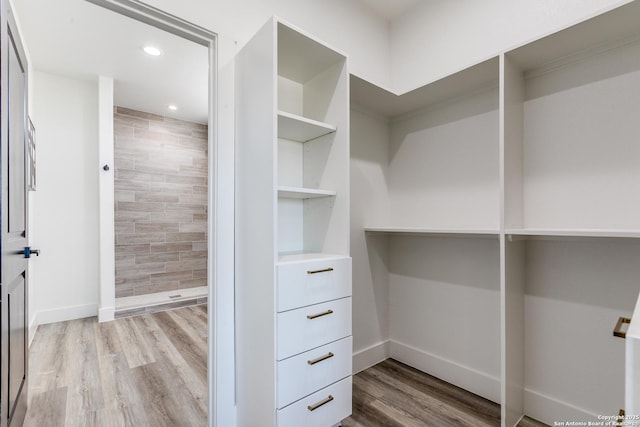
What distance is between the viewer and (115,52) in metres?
2.79

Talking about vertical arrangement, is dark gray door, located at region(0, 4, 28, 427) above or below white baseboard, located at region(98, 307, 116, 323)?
above

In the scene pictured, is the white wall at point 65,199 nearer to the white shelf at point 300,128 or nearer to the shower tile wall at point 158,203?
the shower tile wall at point 158,203

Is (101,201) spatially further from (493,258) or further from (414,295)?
(493,258)

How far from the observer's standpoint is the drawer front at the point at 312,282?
1.29 m

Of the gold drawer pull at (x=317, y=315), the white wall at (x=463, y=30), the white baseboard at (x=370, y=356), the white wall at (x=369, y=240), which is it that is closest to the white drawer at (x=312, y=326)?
the gold drawer pull at (x=317, y=315)

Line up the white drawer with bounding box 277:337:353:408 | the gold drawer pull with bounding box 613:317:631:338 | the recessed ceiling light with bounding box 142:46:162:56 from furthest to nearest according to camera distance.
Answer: the recessed ceiling light with bounding box 142:46:162:56 < the white drawer with bounding box 277:337:353:408 < the gold drawer pull with bounding box 613:317:631:338

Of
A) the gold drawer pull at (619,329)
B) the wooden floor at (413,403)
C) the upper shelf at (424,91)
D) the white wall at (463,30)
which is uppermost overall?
the white wall at (463,30)

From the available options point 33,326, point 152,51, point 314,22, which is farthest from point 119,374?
point 314,22

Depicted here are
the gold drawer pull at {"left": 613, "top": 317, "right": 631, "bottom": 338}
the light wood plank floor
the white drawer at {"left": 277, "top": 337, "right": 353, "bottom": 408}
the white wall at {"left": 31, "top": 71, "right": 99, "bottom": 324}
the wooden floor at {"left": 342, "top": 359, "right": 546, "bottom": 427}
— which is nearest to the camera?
the gold drawer pull at {"left": 613, "top": 317, "right": 631, "bottom": 338}

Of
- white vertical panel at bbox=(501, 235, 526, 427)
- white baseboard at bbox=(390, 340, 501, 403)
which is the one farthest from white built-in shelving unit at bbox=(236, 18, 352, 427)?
white baseboard at bbox=(390, 340, 501, 403)

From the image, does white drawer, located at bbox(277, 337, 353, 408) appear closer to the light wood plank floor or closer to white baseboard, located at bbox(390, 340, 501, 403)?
the light wood plank floor

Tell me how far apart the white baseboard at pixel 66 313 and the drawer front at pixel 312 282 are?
3423 mm

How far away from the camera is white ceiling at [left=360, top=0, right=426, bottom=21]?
2.27 metres

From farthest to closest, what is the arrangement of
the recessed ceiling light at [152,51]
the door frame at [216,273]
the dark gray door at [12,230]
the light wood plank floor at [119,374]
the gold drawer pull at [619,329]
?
the recessed ceiling light at [152,51] → the light wood plank floor at [119,374] → the door frame at [216,273] → the dark gray door at [12,230] → the gold drawer pull at [619,329]
